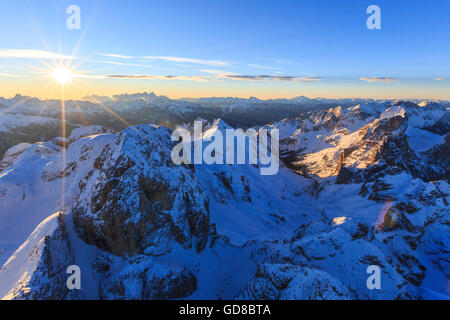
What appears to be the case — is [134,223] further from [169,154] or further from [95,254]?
[169,154]

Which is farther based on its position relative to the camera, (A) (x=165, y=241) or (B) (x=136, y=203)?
(A) (x=165, y=241)

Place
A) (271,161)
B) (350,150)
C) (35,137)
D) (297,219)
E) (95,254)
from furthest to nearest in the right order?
1. (35,137)
2. (350,150)
3. (271,161)
4. (297,219)
5. (95,254)

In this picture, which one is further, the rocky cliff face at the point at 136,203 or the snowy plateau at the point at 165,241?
the rocky cliff face at the point at 136,203

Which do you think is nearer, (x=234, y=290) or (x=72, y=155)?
(x=234, y=290)

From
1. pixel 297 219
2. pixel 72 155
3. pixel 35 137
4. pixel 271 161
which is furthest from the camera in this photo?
pixel 35 137

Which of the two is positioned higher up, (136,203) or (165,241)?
(136,203)

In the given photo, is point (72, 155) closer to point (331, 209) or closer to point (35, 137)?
point (331, 209)

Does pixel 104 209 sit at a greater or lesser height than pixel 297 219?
greater

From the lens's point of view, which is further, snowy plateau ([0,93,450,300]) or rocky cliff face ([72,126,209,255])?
rocky cliff face ([72,126,209,255])

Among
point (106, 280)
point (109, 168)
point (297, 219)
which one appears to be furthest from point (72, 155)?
point (297, 219)

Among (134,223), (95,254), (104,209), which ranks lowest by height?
(95,254)
